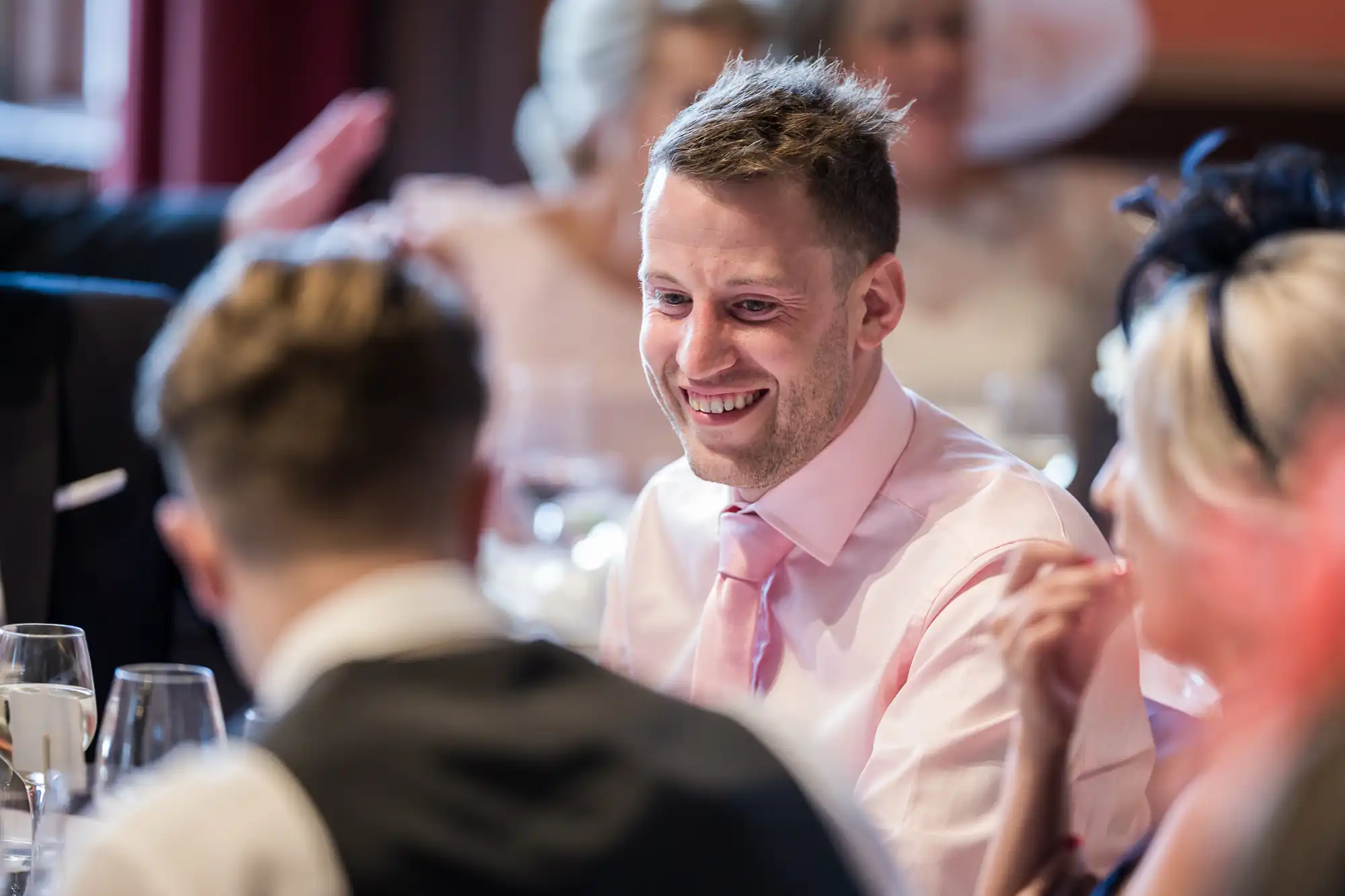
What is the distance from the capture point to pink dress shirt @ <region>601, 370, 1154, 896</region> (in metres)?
1.37

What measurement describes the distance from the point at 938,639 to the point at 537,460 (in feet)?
6.72

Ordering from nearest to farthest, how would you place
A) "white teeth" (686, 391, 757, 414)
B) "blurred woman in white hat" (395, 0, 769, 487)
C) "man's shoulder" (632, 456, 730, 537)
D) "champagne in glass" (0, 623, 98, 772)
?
"champagne in glass" (0, 623, 98, 772) → "white teeth" (686, 391, 757, 414) → "man's shoulder" (632, 456, 730, 537) → "blurred woman in white hat" (395, 0, 769, 487)

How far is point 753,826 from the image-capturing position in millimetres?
859

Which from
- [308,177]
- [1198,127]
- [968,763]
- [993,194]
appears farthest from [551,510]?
[1198,127]

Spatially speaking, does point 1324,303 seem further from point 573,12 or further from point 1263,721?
point 573,12

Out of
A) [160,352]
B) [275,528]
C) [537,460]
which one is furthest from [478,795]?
[537,460]

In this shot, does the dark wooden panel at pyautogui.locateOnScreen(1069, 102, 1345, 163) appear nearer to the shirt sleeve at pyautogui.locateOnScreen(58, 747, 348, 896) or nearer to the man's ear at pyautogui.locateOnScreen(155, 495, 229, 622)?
the man's ear at pyautogui.locateOnScreen(155, 495, 229, 622)

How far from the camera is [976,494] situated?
4.94 ft

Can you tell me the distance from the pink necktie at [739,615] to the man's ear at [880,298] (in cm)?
21

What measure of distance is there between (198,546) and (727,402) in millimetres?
719

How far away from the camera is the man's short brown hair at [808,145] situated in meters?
1.50

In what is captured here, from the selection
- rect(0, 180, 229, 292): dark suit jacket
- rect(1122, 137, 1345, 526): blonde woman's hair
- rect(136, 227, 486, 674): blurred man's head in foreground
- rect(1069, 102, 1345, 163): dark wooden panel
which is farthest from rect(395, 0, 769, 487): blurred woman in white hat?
rect(136, 227, 486, 674): blurred man's head in foreground

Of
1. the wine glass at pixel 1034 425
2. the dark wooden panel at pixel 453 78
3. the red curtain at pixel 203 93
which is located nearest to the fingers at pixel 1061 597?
the wine glass at pixel 1034 425

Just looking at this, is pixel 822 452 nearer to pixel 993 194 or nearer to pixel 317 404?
pixel 317 404
